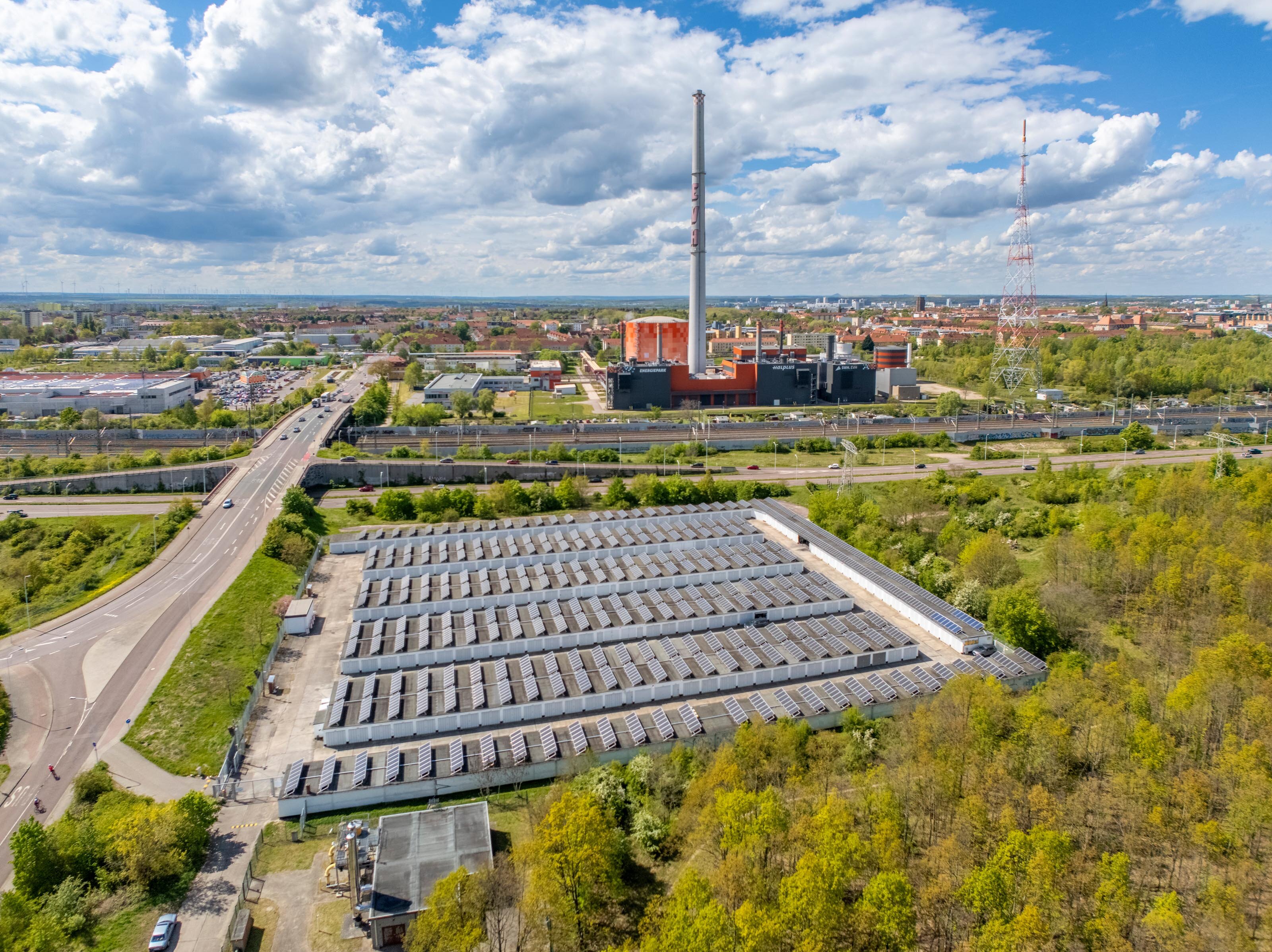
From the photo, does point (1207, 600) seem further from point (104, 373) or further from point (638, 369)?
point (104, 373)

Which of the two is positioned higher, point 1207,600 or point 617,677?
point 1207,600

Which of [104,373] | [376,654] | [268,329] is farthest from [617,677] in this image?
[268,329]

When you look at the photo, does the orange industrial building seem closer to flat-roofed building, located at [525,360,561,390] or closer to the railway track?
flat-roofed building, located at [525,360,561,390]

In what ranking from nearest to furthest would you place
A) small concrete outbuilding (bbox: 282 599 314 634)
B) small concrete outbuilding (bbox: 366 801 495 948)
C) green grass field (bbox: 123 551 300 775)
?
1. small concrete outbuilding (bbox: 366 801 495 948)
2. green grass field (bbox: 123 551 300 775)
3. small concrete outbuilding (bbox: 282 599 314 634)

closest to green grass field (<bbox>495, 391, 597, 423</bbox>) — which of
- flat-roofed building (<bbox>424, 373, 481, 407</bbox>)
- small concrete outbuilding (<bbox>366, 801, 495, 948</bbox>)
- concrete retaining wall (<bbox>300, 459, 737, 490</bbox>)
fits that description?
flat-roofed building (<bbox>424, 373, 481, 407</bbox>)

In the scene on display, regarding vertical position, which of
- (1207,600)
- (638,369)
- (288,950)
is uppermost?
(638,369)

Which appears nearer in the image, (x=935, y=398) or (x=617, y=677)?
(x=617, y=677)
